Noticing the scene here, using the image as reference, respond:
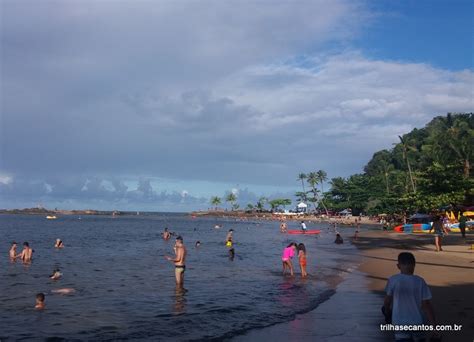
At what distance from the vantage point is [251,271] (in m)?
21.7

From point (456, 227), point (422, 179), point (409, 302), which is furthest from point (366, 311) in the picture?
point (456, 227)

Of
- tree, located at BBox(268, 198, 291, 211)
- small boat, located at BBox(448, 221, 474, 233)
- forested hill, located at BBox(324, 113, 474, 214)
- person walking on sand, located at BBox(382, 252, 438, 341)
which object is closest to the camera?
person walking on sand, located at BBox(382, 252, 438, 341)

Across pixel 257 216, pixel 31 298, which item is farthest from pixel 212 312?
pixel 257 216

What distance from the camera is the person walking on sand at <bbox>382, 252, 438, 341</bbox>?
5.54 metres

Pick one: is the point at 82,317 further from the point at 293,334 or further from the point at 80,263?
the point at 80,263

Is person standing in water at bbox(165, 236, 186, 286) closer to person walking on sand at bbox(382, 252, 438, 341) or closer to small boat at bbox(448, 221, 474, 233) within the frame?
person walking on sand at bbox(382, 252, 438, 341)

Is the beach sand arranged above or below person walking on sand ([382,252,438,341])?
below

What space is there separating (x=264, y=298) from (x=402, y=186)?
3001 inches

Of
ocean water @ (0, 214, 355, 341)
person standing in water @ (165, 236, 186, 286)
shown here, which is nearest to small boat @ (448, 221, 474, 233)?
ocean water @ (0, 214, 355, 341)

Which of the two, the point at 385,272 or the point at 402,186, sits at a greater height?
the point at 402,186

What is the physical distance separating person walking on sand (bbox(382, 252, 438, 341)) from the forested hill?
33.3 meters

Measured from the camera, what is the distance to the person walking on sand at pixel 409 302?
18.2 ft

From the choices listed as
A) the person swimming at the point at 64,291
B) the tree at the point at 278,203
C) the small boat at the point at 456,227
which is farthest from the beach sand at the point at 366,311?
the tree at the point at 278,203

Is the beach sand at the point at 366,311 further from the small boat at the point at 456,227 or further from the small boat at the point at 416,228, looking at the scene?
the small boat at the point at 416,228
